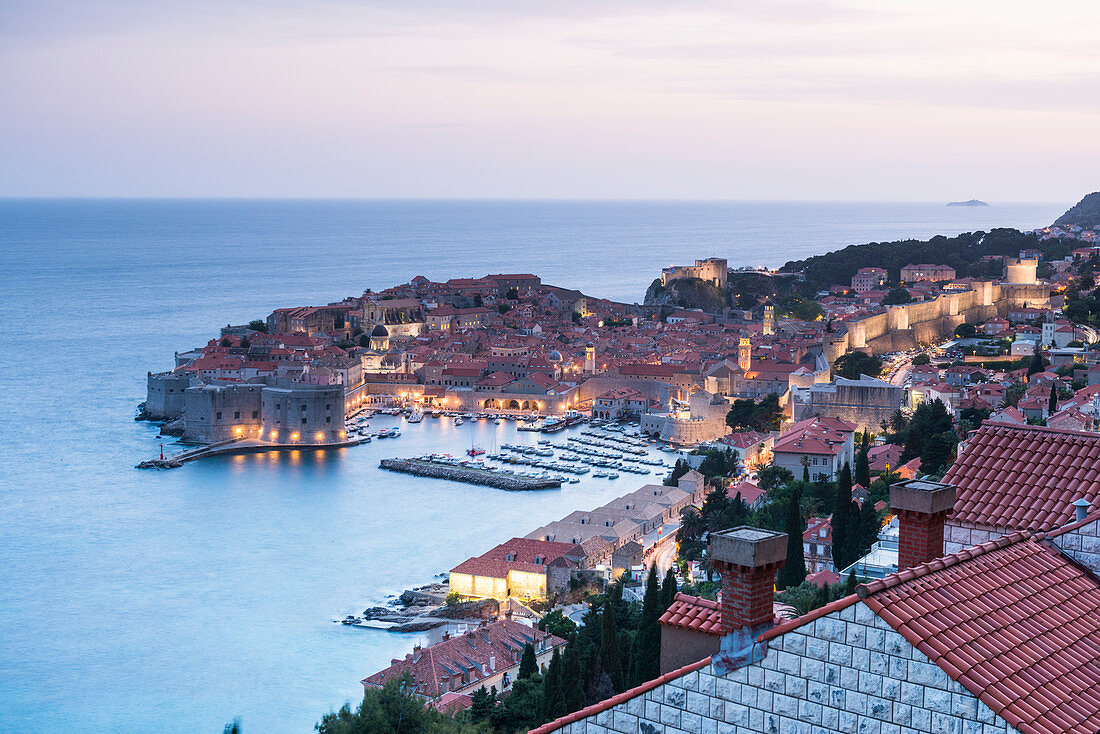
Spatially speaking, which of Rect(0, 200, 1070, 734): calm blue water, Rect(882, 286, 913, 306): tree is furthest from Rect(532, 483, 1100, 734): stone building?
Rect(882, 286, 913, 306): tree

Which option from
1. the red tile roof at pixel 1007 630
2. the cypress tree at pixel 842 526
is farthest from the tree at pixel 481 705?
the red tile roof at pixel 1007 630

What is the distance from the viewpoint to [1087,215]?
2141 inches

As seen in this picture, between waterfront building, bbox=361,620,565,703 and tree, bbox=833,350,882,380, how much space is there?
1355cm

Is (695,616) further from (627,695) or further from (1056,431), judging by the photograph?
(1056,431)

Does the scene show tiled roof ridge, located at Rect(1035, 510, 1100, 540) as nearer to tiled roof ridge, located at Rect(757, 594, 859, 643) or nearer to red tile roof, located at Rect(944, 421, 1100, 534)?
red tile roof, located at Rect(944, 421, 1100, 534)

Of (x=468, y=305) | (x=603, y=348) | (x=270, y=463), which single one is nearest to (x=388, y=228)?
(x=468, y=305)

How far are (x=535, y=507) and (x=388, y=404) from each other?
1097 centimetres

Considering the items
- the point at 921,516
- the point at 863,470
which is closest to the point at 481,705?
the point at 921,516

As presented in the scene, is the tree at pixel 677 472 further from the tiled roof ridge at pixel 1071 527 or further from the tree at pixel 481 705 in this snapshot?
the tiled roof ridge at pixel 1071 527

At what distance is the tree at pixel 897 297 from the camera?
30078 mm

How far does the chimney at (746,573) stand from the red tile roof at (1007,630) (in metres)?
0.23

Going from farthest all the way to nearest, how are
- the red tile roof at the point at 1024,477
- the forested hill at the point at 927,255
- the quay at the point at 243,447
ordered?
the forested hill at the point at 927,255 → the quay at the point at 243,447 → the red tile roof at the point at 1024,477

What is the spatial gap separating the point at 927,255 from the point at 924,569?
38377 mm

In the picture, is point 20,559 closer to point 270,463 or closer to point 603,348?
point 270,463
